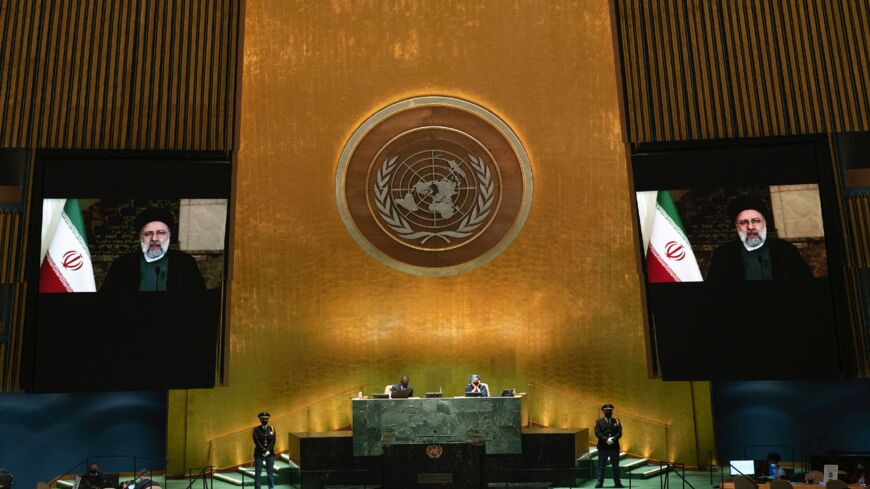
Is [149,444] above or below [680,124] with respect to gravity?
below

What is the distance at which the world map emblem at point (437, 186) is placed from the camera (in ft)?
46.3

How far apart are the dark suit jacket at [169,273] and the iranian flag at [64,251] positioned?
0.95 ft

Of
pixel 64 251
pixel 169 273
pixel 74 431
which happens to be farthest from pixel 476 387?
pixel 64 251

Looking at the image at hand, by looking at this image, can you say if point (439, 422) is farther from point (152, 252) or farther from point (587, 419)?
point (152, 252)

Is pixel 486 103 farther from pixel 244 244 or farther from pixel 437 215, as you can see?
pixel 244 244

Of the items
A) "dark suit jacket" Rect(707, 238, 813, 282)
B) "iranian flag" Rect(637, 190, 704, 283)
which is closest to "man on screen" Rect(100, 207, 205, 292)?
"iranian flag" Rect(637, 190, 704, 283)

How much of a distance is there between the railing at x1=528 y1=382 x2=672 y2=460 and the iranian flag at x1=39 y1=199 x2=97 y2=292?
22.2ft

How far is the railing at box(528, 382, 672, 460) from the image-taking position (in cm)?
1327

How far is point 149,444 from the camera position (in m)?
13.4

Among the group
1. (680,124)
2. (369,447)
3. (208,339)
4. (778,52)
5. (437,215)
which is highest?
(778,52)

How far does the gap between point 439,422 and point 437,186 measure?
3907mm

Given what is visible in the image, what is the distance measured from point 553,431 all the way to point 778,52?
6.39 m

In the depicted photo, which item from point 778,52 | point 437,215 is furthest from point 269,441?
point 778,52

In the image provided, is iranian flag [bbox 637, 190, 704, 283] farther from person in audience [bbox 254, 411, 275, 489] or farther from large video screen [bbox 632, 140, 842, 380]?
person in audience [bbox 254, 411, 275, 489]
